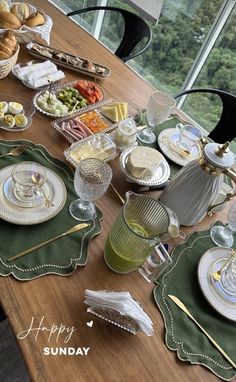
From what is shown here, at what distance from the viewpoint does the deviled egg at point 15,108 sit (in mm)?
1019

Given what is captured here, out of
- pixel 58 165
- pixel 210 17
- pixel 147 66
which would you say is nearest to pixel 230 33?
pixel 210 17

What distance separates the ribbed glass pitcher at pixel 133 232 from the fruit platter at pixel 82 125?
35 cm

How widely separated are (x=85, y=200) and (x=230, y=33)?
5.71 feet

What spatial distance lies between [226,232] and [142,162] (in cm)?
32

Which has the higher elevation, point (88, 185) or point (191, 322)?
point (88, 185)

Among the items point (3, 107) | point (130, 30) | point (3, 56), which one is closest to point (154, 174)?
point (3, 107)

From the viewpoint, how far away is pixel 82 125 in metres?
1.06

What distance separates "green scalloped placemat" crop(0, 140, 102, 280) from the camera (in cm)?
72

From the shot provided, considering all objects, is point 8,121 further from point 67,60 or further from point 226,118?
point 226,118

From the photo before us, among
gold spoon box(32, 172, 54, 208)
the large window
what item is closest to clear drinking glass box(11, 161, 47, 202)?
gold spoon box(32, 172, 54, 208)

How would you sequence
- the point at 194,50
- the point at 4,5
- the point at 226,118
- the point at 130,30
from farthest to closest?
the point at 194,50, the point at 130,30, the point at 226,118, the point at 4,5

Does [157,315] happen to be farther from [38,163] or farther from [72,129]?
[72,129]

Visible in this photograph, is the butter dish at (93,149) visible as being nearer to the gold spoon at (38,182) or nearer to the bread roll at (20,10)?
the gold spoon at (38,182)

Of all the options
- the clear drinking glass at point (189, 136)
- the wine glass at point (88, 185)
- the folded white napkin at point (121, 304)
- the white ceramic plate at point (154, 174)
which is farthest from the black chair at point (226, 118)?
the folded white napkin at point (121, 304)
